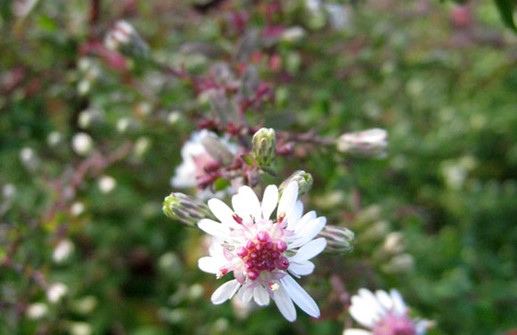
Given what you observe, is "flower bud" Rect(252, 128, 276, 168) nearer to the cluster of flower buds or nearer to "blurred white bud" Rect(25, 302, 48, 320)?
the cluster of flower buds

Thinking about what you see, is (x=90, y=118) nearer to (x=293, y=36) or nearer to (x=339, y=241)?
(x=293, y=36)

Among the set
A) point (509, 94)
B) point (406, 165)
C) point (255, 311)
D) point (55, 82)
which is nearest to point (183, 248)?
point (255, 311)

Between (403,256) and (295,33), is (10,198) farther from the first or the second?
(403,256)

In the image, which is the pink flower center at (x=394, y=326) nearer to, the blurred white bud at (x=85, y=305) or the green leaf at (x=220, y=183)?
the green leaf at (x=220, y=183)

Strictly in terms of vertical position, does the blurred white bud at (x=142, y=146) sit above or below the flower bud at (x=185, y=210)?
above

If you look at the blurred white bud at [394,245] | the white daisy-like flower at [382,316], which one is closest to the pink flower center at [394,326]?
the white daisy-like flower at [382,316]

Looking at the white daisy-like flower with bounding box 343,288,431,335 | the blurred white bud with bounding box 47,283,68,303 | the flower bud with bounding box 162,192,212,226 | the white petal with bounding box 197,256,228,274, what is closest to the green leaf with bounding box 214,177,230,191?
the flower bud with bounding box 162,192,212,226
